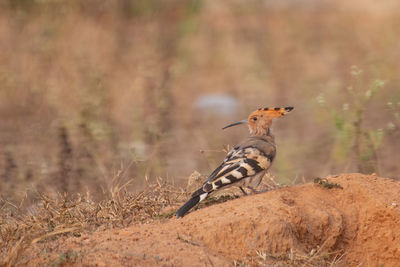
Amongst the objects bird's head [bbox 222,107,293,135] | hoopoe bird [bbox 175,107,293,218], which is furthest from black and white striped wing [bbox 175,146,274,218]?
bird's head [bbox 222,107,293,135]

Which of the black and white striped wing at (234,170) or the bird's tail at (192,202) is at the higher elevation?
the black and white striped wing at (234,170)

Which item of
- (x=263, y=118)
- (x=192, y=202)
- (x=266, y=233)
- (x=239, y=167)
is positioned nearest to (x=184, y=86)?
(x=263, y=118)

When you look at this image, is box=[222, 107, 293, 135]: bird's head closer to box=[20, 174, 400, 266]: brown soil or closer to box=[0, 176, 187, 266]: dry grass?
box=[20, 174, 400, 266]: brown soil

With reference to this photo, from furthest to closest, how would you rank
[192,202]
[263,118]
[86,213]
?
1. [263,118]
2. [86,213]
3. [192,202]

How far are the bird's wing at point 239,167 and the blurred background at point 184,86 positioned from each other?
34.3 inches

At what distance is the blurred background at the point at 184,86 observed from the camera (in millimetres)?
6910

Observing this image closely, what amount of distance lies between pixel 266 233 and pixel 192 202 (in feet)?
2.03

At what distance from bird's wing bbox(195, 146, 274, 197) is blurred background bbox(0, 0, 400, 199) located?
87 cm

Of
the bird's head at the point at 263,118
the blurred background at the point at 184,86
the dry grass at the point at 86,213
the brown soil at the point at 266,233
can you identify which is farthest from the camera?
the blurred background at the point at 184,86

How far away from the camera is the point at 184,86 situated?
35.2 ft

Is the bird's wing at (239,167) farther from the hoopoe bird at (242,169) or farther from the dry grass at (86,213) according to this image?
the dry grass at (86,213)

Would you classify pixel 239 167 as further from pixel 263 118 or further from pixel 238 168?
pixel 263 118

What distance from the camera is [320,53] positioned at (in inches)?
448

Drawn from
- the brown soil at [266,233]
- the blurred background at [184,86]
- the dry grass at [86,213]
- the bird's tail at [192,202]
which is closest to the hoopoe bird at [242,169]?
the bird's tail at [192,202]
